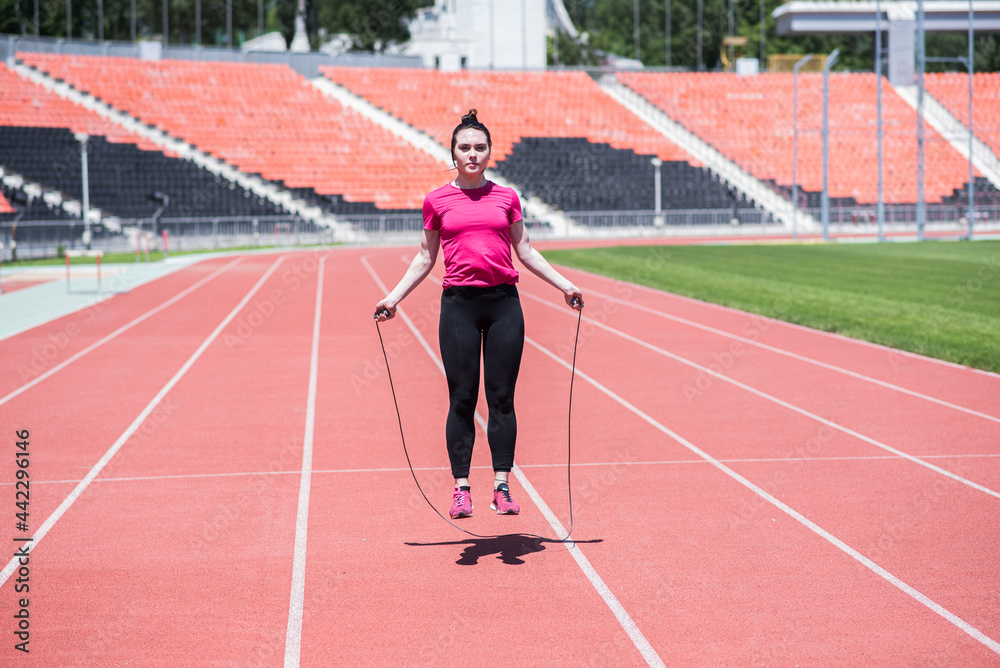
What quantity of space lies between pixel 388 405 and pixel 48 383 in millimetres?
3571

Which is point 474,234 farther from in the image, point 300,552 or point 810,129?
point 810,129

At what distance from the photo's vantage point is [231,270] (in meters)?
27.2

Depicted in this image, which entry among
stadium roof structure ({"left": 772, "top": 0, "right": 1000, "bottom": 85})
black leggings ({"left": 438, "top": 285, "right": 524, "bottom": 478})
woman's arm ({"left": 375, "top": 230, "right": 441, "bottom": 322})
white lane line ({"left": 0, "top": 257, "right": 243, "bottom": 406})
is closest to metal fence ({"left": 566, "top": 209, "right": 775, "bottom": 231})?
stadium roof structure ({"left": 772, "top": 0, "right": 1000, "bottom": 85})

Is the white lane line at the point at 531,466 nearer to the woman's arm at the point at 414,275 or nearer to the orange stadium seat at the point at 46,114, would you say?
the woman's arm at the point at 414,275

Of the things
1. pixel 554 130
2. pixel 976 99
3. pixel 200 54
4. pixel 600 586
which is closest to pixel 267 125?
pixel 200 54

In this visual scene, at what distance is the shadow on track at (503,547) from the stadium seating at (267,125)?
3693 cm

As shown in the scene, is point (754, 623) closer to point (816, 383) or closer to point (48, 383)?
point (816, 383)

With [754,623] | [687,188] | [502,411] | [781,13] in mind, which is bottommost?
[754,623]

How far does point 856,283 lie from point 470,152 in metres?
16.9

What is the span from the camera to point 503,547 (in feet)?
17.8

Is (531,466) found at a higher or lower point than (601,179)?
lower

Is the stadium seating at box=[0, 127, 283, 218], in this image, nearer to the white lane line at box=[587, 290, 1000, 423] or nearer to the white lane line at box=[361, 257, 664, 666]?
the white lane line at box=[587, 290, 1000, 423]

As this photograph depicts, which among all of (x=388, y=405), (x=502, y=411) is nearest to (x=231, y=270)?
(x=388, y=405)

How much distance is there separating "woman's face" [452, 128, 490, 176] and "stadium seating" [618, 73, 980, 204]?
43.5 meters
